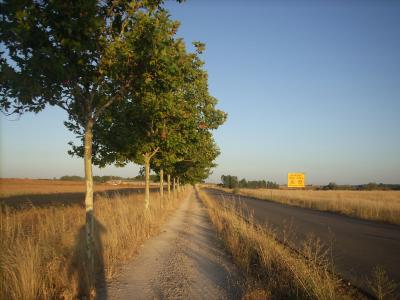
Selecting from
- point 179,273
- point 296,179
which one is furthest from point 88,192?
point 296,179

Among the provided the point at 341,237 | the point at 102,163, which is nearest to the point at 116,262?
the point at 102,163

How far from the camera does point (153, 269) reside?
23.6ft

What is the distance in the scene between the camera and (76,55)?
5.95 metres

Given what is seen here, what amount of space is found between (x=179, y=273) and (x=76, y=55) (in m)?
4.47

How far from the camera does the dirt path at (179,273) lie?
18.5ft

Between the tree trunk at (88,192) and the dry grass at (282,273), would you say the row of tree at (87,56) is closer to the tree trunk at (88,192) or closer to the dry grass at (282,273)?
the tree trunk at (88,192)

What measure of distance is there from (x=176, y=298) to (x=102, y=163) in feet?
32.2

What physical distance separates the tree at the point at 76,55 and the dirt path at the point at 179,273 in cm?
95

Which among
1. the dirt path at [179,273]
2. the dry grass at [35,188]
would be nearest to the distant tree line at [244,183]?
the dry grass at [35,188]

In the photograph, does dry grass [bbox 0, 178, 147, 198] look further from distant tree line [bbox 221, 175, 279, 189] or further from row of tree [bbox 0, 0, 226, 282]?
distant tree line [bbox 221, 175, 279, 189]

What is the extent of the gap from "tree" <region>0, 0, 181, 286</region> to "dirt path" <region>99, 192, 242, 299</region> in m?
0.95

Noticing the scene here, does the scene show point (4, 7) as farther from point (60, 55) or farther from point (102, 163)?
point (102, 163)

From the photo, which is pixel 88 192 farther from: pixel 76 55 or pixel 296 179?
pixel 296 179

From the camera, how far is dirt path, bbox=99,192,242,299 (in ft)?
18.5
